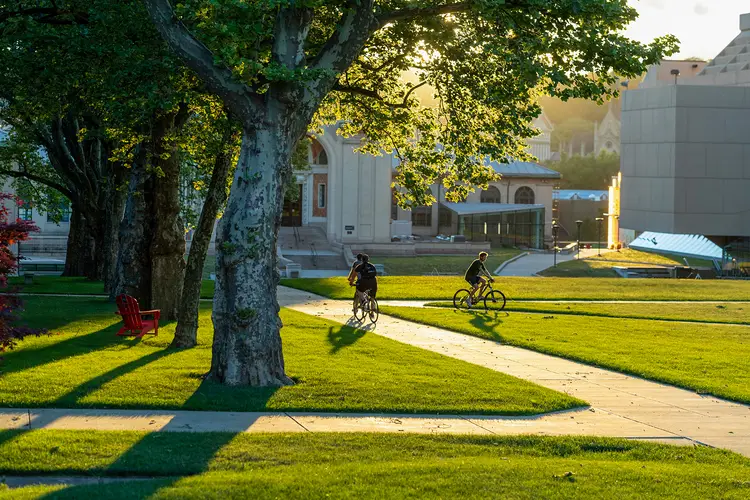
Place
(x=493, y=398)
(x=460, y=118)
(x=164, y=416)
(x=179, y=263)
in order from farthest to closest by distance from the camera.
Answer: (x=179, y=263) < (x=460, y=118) < (x=493, y=398) < (x=164, y=416)

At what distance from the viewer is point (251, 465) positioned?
31.5 feet

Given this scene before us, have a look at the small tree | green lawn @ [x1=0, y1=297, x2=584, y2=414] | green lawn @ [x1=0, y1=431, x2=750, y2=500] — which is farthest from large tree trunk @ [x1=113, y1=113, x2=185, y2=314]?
green lawn @ [x1=0, y1=431, x2=750, y2=500]

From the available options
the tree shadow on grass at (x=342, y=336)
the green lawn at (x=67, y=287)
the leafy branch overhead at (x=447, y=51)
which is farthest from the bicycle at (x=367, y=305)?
the green lawn at (x=67, y=287)

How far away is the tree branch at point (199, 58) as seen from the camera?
562 inches

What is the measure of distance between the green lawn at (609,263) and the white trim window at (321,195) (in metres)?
18.8

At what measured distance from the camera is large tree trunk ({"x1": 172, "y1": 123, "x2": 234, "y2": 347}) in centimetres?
1858

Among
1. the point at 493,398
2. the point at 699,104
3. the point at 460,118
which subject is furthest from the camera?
the point at 699,104

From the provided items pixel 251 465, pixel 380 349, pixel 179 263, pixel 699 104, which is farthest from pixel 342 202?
pixel 251 465

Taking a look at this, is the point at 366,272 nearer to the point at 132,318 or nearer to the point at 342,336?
the point at 342,336

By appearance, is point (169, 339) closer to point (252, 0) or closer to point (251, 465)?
point (252, 0)

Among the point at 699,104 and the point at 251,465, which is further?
the point at 699,104

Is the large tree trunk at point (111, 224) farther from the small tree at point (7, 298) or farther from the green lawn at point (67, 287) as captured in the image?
the small tree at point (7, 298)

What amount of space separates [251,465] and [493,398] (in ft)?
17.4

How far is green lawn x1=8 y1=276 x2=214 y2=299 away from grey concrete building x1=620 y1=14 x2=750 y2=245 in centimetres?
4521
